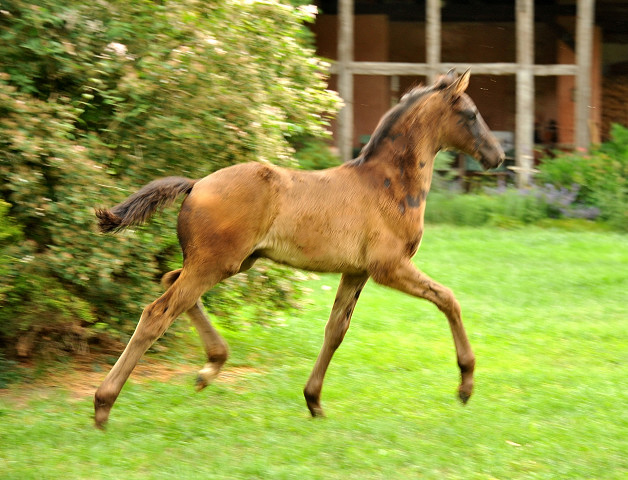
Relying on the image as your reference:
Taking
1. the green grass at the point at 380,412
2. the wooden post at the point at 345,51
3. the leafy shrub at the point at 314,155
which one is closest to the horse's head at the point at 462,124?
the green grass at the point at 380,412

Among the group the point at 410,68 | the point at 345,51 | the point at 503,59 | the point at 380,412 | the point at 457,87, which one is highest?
the point at 503,59

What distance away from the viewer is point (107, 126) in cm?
738

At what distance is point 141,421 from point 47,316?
1333 millimetres

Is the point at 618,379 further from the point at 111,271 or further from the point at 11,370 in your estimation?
the point at 11,370

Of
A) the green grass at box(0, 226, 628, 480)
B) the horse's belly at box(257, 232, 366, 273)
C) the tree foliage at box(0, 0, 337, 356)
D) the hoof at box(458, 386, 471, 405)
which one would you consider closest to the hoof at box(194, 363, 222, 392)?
the green grass at box(0, 226, 628, 480)

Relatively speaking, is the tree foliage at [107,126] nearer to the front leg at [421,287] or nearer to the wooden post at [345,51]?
the front leg at [421,287]

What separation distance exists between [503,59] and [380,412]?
14.5m

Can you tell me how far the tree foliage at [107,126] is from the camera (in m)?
6.49

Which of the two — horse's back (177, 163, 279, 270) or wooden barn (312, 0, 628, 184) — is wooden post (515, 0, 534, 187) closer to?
wooden barn (312, 0, 628, 184)

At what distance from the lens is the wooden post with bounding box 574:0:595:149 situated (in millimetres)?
16844

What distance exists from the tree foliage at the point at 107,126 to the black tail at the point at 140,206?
90 centimetres

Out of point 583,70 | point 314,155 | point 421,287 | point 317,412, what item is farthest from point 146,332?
point 583,70

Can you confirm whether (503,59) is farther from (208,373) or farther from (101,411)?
(101,411)

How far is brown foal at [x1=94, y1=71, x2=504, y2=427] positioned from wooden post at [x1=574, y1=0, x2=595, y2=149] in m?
11.5
